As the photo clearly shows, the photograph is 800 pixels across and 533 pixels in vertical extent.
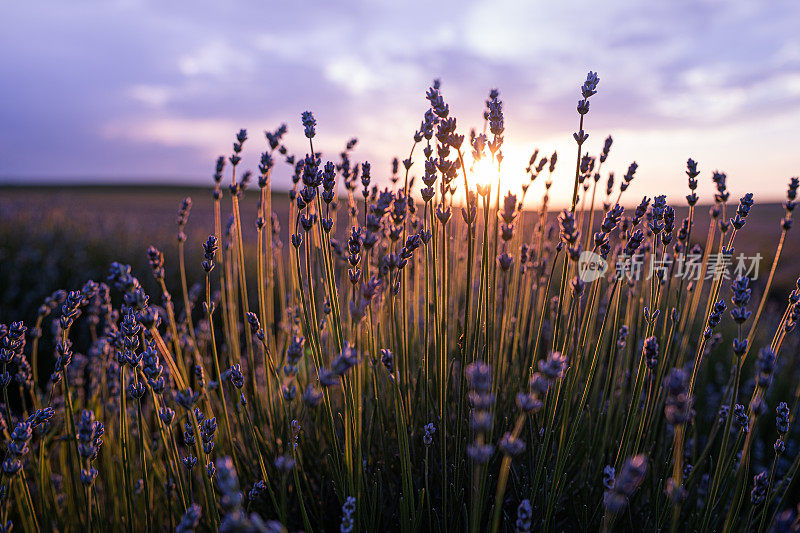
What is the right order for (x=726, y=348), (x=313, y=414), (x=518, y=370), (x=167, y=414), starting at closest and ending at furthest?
(x=167, y=414) < (x=313, y=414) < (x=518, y=370) < (x=726, y=348)

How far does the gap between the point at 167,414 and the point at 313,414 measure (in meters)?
0.70

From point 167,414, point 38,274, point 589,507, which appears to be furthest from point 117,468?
point 38,274

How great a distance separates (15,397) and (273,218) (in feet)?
8.93

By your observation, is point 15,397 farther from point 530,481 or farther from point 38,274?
point 530,481

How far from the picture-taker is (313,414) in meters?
1.99

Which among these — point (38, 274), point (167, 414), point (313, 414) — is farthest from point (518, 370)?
point (38, 274)

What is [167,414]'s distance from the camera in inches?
54.6

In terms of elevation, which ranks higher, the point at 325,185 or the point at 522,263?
the point at 325,185

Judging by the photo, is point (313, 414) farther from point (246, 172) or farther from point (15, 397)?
point (15, 397)

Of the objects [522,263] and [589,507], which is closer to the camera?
[589,507]

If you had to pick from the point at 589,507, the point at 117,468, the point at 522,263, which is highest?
the point at 522,263

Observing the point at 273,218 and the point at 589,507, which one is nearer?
the point at 589,507

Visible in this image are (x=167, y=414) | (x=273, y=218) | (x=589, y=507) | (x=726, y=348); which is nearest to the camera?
(x=167, y=414)

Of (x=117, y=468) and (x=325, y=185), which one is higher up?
(x=325, y=185)
